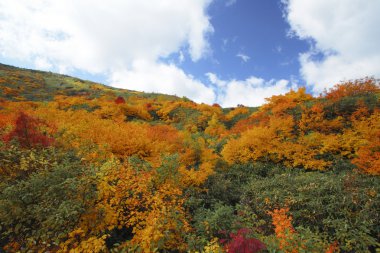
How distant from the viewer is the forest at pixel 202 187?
702cm

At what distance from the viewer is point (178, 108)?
38781 millimetres

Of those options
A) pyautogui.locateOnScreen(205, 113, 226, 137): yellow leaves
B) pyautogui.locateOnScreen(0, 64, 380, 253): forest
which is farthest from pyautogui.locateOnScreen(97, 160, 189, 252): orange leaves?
pyautogui.locateOnScreen(205, 113, 226, 137): yellow leaves

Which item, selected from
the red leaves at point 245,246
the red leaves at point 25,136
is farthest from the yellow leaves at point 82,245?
the red leaves at point 25,136

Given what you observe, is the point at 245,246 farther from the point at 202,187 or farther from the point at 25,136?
the point at 25,136

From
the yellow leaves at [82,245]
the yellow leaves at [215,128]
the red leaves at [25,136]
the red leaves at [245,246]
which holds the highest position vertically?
the yellow leaves at [215,128]

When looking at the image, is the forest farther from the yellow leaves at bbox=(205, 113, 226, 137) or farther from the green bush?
the yellow leaves at bbox=(205, 113, 226, 137)

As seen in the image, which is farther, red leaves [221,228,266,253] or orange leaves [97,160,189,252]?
orange leaves [97,160,189,252]

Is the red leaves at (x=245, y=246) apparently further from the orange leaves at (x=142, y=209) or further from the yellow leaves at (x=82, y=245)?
the yellow leaves at (x=82, y=245)

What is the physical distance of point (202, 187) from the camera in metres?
13.4

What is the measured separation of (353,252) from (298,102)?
57.4 feet

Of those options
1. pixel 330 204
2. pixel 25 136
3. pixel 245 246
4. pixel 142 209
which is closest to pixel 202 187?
pixel 142 209

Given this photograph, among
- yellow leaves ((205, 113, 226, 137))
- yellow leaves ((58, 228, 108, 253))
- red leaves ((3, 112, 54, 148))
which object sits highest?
yellow leaves ((205, 113, 226, 137))

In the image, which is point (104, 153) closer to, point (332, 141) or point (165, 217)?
point (165, 217)

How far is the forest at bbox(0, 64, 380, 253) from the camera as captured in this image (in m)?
7.02
